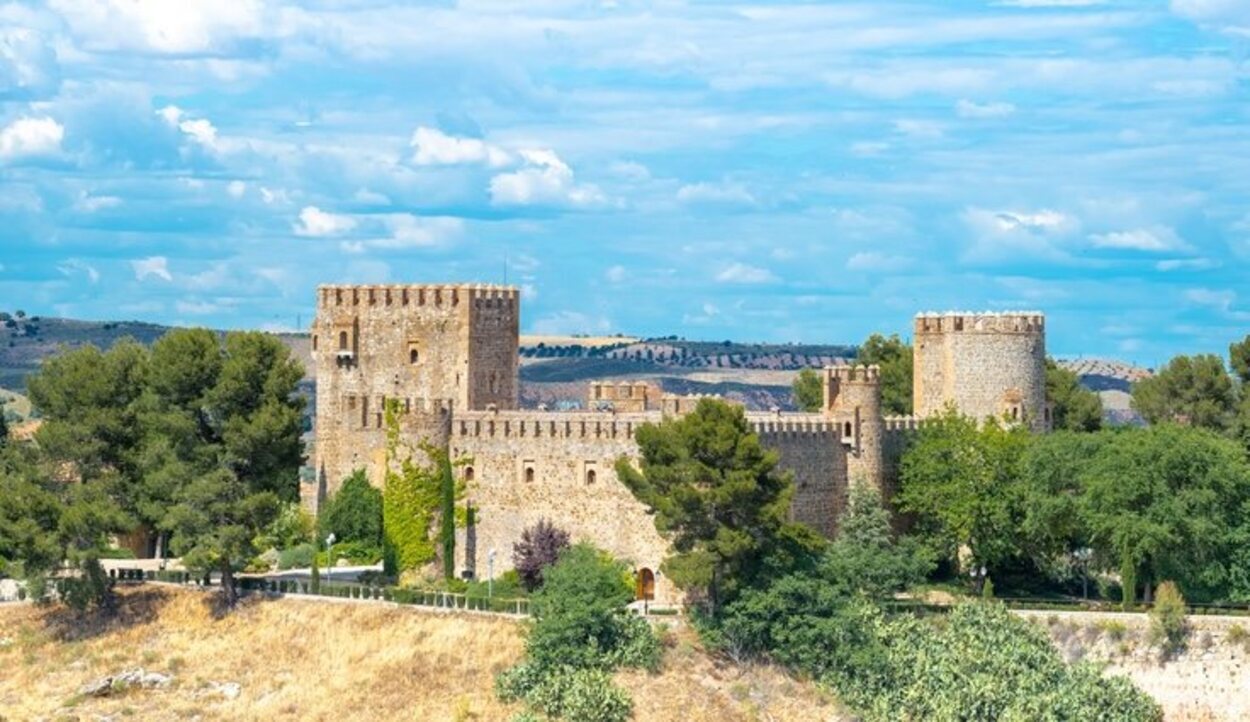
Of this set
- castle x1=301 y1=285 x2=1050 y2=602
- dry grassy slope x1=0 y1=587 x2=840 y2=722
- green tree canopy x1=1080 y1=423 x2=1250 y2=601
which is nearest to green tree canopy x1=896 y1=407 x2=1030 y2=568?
castle x1=301 y1=285 x2=1050 y2=602

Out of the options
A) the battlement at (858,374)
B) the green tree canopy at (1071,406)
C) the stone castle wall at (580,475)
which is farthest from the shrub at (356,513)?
the green tree canopy at (1071,406)

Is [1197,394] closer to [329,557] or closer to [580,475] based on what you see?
[580,475]

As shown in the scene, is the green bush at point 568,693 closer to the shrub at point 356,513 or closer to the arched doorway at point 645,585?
the arched doorway at point 645,585

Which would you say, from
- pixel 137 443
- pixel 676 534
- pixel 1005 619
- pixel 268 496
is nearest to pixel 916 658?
pixel 1005 619

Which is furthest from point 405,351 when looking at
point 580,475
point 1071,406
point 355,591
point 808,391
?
point 1071,406

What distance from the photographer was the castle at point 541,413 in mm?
70875

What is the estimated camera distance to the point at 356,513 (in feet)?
248

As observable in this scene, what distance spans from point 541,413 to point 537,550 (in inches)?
171

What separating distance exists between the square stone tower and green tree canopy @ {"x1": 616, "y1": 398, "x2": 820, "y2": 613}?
Answer: 1180cm

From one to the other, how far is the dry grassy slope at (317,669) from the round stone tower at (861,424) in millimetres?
9437

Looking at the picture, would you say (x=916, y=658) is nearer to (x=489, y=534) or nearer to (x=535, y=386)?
(x=489, y=534)

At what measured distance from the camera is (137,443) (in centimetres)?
7506

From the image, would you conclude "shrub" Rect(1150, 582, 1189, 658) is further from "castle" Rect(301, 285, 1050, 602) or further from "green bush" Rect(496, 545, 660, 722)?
"green bush" Rect(496, 545, 660, 722)

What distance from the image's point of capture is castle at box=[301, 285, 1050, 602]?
7088 centimetres
